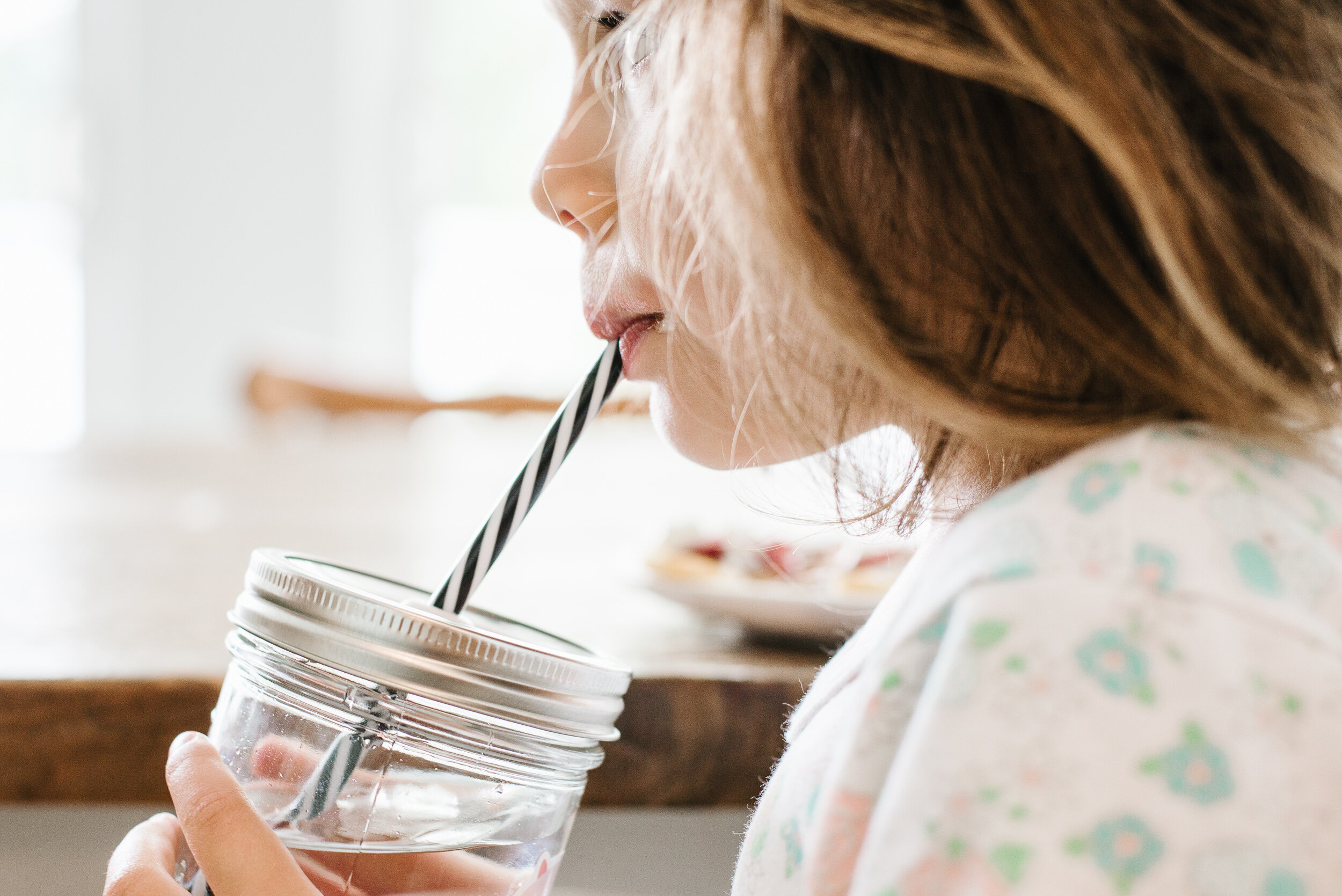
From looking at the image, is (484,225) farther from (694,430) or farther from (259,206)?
(694,430)

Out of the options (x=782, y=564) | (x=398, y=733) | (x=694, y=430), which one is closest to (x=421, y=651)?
(x=398, y=733)

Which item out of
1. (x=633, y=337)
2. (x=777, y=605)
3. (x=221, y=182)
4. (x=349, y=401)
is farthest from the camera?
(x=221, y=182)

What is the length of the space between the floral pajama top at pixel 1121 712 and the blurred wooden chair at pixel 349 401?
230 cm

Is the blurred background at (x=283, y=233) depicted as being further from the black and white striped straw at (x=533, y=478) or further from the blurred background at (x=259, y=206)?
the black and white striped straw at (x=533, y=478)

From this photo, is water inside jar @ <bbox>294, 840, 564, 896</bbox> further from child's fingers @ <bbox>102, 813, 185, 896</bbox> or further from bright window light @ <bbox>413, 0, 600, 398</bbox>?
bright window light @ <bbox>413, 0, 600, 398</bbox>

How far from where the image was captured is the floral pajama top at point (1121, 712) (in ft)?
0.81

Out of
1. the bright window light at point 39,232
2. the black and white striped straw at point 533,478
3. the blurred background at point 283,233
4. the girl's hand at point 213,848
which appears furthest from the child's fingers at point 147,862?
the bright window light at point 39,232

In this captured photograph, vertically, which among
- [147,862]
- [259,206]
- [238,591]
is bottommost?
[259,206]

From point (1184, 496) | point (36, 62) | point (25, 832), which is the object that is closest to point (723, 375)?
point (1184, 496)

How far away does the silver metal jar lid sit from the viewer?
373 millimetres

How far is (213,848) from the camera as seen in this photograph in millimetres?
367

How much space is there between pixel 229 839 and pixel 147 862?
0.05 metres

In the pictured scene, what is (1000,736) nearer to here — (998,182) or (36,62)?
(998,182)

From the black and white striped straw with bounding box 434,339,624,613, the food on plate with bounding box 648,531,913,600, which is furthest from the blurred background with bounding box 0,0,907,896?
the black and white striped straw with bounding box 434,339,624,613
